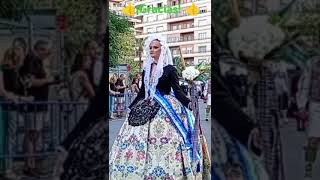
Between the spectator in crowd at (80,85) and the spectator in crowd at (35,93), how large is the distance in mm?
107

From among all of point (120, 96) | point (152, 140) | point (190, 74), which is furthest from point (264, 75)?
point (120, 96)

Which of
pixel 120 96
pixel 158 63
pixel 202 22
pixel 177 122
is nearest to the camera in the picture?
pixel 177 122

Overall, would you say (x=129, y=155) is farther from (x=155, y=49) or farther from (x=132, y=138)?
(x=155, y=49)

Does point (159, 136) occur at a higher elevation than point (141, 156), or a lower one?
higher

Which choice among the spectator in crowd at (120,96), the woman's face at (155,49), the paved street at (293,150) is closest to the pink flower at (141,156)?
the woman's face at (155,49)

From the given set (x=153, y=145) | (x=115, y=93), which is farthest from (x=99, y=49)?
(x=115, y=93)

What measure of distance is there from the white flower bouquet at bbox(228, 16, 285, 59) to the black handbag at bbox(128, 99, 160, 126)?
2989 mm

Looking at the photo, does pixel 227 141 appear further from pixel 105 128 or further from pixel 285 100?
pixel 105 128

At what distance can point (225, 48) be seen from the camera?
2.50m

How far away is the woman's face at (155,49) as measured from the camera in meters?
5.66

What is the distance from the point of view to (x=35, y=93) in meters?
2.38

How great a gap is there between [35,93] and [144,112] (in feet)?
10.3

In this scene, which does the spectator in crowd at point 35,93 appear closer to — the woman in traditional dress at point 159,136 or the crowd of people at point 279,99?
the crowd of people at point 279,99

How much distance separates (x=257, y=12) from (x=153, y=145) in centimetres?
304
